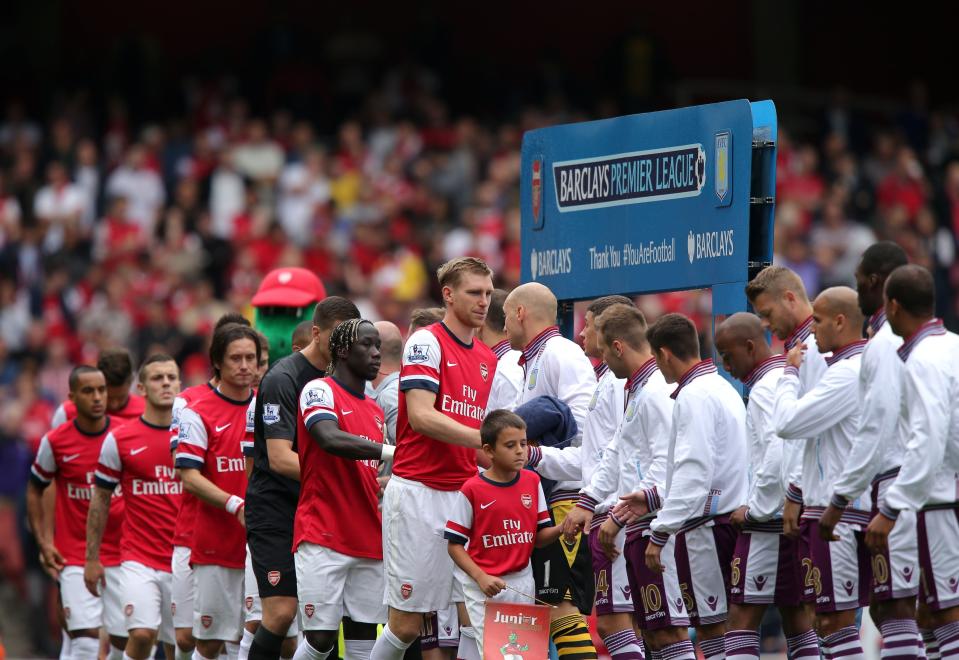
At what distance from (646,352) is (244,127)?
1552cm

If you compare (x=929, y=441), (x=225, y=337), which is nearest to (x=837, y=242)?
(x=225, y=337)

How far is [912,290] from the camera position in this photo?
8.05 meters

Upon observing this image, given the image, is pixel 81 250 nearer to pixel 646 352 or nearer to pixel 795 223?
pixel 795 223

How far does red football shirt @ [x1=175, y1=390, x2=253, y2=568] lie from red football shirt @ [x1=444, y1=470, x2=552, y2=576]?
82.5 inches

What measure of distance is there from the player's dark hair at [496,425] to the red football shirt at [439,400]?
1.32ft

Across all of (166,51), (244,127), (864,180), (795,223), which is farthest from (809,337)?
(166,51)

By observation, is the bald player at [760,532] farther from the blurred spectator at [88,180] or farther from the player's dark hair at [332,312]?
the blurred spectator at [88,180]

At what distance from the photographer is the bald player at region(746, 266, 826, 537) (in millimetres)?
9078

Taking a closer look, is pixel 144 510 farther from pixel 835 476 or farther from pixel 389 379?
pixel 835 476

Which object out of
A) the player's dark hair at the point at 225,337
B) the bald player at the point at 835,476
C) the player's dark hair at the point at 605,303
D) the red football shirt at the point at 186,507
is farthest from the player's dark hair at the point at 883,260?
the red football shirt at the point at 186,507

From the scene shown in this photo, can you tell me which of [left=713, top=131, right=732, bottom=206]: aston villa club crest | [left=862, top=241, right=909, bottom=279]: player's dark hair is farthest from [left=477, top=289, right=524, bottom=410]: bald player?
[left=862, top=241, right=909, bottom=279]: player's dark hair

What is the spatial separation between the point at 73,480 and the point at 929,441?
668cm

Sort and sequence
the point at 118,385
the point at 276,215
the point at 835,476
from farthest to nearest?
the point at 276,215, the point at 118,385, the point at 835,476

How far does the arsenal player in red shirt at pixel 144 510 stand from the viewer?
37.4ft
